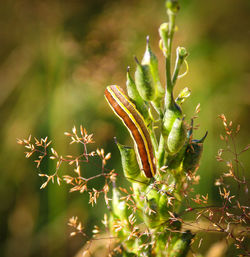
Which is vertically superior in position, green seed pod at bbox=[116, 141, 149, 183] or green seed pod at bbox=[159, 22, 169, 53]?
green seed pod at bbox=[159, 22, 169, 53]

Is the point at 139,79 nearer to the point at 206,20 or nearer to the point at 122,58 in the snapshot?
the point at 122,58

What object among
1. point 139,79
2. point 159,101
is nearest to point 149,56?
point 139,79

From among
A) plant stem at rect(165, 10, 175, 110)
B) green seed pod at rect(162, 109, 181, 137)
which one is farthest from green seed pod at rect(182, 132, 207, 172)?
plant stem at rect(165, 10, 175, 110)

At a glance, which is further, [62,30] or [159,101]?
[62,30]

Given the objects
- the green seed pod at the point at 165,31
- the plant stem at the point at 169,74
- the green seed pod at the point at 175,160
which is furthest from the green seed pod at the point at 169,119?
the green seed pod at the point at 165,31

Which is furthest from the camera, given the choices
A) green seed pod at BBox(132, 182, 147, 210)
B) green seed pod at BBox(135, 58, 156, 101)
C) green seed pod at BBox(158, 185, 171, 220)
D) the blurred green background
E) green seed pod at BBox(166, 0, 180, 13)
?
the blurred green background

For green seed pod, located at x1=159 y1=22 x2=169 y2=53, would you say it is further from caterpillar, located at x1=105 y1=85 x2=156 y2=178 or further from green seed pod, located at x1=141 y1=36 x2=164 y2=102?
caterpillar, located at x1=105 y1=85 x2=156 y2=178

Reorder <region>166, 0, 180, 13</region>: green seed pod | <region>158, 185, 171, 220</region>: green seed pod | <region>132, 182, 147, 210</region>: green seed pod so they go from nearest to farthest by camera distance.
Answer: <region>166, 0, 180, 13</region>: green seed pod, <region>158, 185, 171, 220</region>: green seed pod, <region>132, 182, 147, 210</region>: green seed pod
